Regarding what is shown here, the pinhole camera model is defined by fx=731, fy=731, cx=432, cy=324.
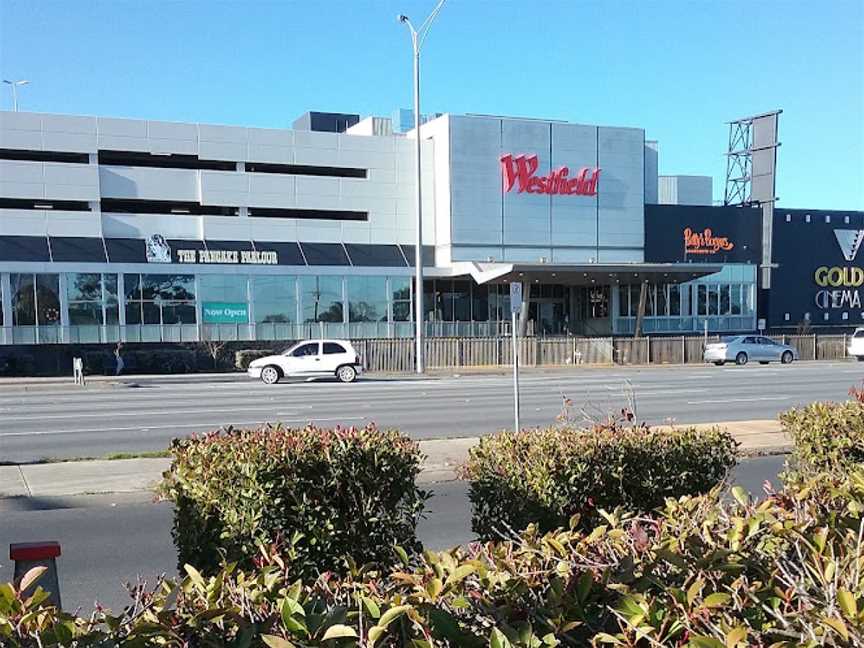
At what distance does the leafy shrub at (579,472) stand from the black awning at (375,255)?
109 feet

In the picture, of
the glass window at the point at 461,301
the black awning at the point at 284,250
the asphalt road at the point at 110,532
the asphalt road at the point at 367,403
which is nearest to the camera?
the asphalt road at the point at 110,532

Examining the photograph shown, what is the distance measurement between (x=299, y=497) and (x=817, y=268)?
52.8m

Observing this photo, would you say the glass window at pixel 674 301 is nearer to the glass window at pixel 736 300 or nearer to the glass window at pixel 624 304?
the glass window at pixel 624 304

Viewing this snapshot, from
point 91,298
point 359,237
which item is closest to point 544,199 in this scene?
point 359,237

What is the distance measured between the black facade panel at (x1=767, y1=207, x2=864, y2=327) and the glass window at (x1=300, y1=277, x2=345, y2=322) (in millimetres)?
29073

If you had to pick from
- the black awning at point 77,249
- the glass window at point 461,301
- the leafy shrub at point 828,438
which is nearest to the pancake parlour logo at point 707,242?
the glass window at point 461,301

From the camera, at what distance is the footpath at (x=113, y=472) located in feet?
27.7

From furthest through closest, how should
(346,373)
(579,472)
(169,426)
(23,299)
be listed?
(23,299)
(346,373)
(169,426)
(579,472)

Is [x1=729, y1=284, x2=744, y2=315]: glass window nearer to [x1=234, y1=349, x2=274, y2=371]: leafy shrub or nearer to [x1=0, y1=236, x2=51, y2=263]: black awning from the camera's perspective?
[x1=234, y1=349, x2=274, y2=371]: leafy shrub

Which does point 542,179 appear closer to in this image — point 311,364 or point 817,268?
point 311,364

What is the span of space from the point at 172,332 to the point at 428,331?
43.7 ft

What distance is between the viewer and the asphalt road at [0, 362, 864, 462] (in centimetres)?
1338

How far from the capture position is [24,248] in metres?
32.5

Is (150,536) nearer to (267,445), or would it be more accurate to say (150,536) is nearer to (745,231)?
(267,445)
